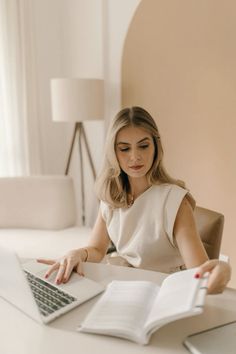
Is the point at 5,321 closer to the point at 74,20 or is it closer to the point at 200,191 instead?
the point at 200,191

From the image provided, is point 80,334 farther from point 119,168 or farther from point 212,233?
point 212,233

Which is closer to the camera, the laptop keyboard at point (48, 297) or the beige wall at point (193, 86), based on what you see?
the laptop keyboard at point (48, 297)

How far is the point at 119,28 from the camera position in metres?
3.31

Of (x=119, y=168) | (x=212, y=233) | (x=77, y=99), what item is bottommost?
(x=212, y=233)

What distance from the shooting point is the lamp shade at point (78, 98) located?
10.3 ft

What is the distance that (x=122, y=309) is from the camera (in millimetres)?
1048

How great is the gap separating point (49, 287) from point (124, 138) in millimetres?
636

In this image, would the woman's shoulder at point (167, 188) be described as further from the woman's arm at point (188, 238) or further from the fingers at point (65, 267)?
the fingers at point (65, 267)

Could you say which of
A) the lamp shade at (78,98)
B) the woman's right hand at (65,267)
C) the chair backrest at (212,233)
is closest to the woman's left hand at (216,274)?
the woman's right hand at (65,267)

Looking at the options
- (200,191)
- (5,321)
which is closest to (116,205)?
(5,321)

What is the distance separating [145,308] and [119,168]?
745 mm

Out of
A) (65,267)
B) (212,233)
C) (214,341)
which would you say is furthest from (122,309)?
(212,233)

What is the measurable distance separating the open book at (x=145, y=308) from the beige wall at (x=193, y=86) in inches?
72.7

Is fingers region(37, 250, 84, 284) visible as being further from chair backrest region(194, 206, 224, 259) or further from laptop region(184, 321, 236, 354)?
chair backrest region(194, 206, 224, 259)
